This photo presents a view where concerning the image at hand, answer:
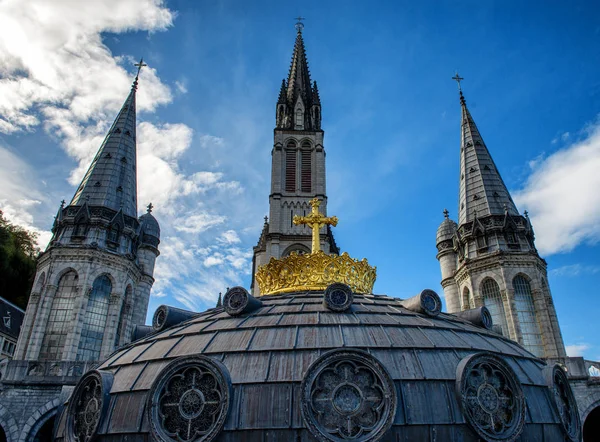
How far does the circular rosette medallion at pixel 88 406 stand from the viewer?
→ 843 centimetres

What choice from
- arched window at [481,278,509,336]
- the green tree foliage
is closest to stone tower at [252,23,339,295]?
arched window at [481,278,509,336]

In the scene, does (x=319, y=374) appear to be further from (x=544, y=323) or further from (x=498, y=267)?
(x=498, y=267)

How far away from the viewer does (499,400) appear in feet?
26.6

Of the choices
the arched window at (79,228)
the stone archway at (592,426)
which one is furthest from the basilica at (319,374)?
the arched window at (79,228)

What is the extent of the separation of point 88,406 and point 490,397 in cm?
786

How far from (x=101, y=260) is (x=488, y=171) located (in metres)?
36.4

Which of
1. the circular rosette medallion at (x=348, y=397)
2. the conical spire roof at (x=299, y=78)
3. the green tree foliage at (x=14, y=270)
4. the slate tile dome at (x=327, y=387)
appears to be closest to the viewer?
the circular rosette medallion at (x=348, y=397)

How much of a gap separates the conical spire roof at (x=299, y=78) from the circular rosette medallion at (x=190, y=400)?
213ft

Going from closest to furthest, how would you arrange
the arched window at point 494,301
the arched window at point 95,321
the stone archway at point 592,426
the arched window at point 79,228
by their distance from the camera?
1. the stone archway at point 592,426
2. the arched window at point 95,321
3. the arched window at point 494,301
4. the arched window at point 79,228

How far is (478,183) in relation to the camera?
138 ft

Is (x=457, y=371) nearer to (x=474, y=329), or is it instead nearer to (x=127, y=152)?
(x=474, y=329)

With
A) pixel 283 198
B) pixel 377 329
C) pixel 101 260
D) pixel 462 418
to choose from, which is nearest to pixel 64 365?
pixel 101 260

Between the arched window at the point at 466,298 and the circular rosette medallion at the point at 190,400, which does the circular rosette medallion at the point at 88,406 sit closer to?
the circular rosette medallion at the point at 190,400

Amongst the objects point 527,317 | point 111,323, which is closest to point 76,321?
point 111,323
